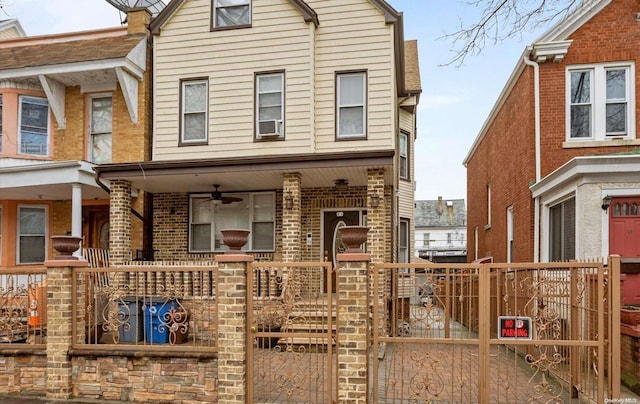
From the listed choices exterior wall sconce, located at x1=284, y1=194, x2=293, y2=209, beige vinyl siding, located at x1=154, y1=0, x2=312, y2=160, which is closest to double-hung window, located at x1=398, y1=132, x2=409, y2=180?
beige vinyl siding, located at x1=154, y1=0, x2=312, y2=160

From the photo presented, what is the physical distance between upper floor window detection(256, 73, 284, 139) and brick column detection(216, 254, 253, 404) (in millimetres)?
5676

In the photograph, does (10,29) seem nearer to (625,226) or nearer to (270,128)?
(270,128)

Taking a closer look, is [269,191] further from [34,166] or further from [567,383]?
[567,383]

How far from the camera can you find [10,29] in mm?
16422

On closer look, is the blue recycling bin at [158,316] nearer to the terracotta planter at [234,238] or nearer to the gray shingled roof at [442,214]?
the terracotta planter at [234,238]

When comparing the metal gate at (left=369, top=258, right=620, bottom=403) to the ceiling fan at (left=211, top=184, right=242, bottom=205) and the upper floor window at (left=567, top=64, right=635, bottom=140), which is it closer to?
the upper floor window at (left=567, top=64, right=635, bottom=140)

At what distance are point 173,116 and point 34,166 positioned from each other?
10.8 ft

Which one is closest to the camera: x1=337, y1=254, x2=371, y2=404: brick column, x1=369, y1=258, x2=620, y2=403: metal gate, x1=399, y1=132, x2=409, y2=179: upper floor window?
x1=369, y1=258, x2=620, y2=403: metal gate

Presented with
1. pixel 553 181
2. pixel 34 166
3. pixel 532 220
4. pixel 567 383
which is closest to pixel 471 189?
pixel 532 220

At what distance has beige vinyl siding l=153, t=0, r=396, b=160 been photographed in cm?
1133

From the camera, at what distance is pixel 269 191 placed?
12.6 meters

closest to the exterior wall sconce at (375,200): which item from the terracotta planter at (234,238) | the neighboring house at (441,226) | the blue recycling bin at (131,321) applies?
the terracotta planter at (234,238)

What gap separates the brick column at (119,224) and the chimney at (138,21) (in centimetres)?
448

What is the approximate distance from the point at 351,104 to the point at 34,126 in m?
8.32
